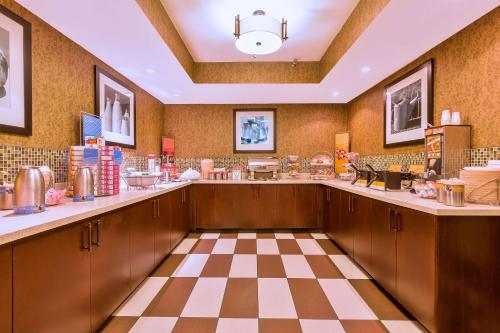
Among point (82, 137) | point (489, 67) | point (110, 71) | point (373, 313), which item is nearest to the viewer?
point (373, 313)

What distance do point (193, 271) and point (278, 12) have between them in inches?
111

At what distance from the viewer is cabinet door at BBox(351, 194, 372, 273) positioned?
2430 mm

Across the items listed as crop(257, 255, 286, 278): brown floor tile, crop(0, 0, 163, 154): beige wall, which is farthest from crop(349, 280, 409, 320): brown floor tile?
crop(0, 0, 163, 154): beige wall

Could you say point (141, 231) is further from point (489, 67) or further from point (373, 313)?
point (489, 67)

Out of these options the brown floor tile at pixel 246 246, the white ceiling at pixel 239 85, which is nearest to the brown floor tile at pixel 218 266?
the brown floor tile at pixel 246 246

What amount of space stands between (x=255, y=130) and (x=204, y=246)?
2444mm

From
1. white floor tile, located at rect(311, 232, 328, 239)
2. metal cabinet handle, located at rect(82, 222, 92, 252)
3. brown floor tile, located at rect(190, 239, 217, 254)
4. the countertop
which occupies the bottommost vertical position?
white floor tile, located at rect(311, 232, 328, 239)

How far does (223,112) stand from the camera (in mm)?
4953

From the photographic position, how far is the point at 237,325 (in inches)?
67.1

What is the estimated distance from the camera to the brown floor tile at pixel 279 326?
64.9 inches

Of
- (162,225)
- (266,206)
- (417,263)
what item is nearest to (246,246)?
(266,206)

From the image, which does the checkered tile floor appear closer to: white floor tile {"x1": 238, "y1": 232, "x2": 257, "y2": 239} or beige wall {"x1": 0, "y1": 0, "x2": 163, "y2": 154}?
white floor tile {"x1": 238, "y1": 232, "x2": 257, "y2": 239}

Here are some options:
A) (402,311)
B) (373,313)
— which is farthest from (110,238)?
(402,311)

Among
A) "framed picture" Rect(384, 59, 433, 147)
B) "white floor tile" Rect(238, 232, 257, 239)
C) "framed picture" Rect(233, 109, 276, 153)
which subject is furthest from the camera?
"framed picture" Rect(233, 109, 276, 153)
